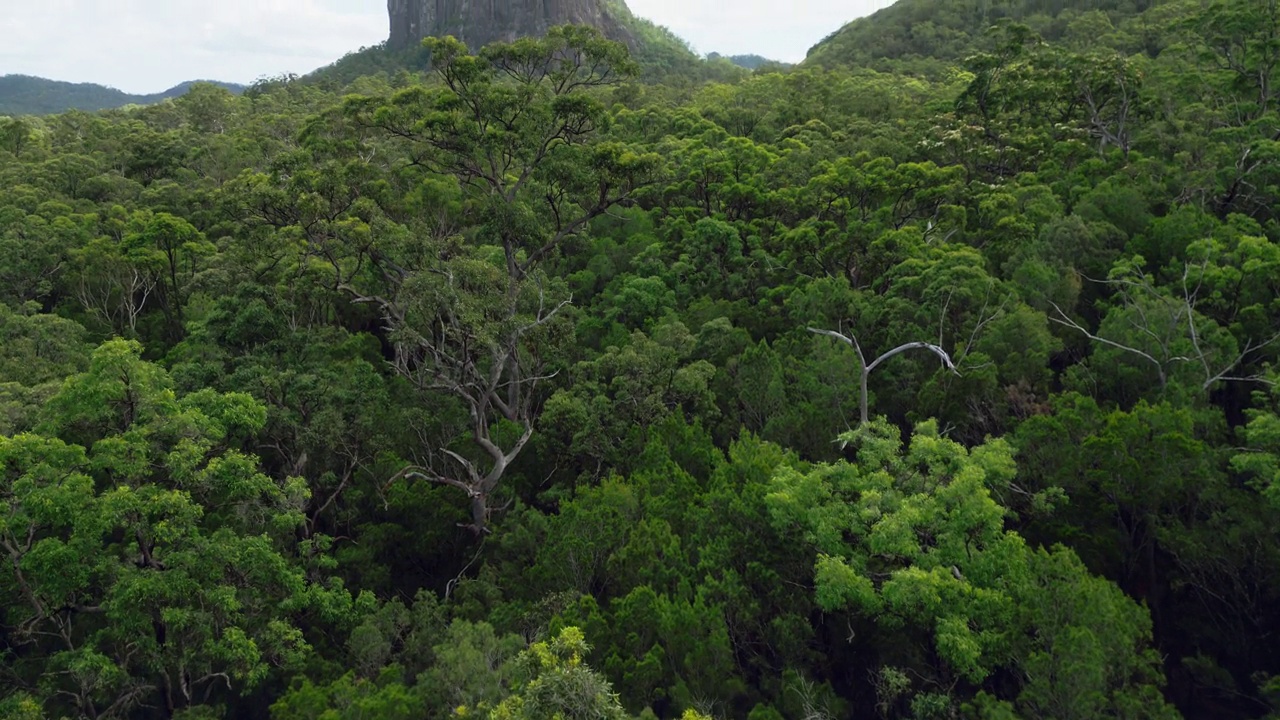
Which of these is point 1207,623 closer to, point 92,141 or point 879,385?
point 879,385

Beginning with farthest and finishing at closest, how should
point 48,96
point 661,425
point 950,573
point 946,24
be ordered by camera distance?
point 48,96 → point 946,24 → point 661,425 → point 950,573

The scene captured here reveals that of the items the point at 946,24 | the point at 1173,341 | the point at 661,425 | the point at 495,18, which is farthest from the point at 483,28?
the point at 1173,341

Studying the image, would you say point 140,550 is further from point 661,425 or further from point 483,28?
point 483,28

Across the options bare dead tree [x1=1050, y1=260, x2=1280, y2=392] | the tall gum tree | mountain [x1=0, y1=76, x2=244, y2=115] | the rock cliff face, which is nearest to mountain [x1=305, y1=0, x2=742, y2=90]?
the rock cliff face

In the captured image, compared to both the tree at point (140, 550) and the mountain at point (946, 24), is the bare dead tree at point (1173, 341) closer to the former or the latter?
the tree at point (140, 550)

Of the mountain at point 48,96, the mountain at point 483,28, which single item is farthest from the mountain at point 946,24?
the mountain at point 48,96

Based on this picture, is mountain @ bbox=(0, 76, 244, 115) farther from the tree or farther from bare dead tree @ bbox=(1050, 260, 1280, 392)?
bare dead tree @ bbox=(1050, 260, 1280, 392)

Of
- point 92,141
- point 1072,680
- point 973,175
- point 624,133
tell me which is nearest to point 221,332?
point 1072,680
